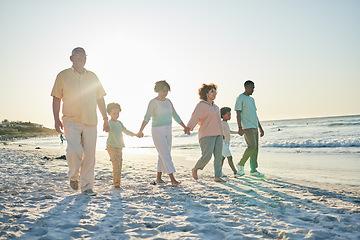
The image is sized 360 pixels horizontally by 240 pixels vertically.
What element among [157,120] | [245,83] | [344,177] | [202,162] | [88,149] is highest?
[245,83]

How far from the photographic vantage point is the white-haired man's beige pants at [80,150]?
4.18 m

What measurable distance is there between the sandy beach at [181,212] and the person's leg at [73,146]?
457 millimetres

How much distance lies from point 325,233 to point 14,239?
273 centimetres

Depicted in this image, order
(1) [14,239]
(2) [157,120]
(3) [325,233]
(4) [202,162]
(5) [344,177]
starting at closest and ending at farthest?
(1) [14,239], (3) [325,233], (2) [157,120], (4) [202,162], (5) [344,177]

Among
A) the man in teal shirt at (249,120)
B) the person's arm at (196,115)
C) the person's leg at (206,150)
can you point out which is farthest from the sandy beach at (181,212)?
the man in teal shirt at (249,120)

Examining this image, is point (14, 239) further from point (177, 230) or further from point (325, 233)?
point (325, 233)

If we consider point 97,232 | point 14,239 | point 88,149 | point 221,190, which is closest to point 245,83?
point 221,190

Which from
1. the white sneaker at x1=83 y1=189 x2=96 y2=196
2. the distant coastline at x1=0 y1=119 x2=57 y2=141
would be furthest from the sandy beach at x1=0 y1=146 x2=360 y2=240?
the distant coastline at x1=0 y1=119 x2=57 y2=141

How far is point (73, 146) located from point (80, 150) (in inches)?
4.7

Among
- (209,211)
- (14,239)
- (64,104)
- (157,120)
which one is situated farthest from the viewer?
(157,120)

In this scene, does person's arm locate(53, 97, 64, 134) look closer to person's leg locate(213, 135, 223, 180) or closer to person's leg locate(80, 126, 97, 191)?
person's leg locate(80, 126, 97, 191)

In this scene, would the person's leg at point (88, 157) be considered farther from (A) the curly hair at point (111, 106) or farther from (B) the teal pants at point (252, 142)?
(B) the teal pants at point (252, 142)

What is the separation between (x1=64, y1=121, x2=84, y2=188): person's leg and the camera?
4168 millimetres

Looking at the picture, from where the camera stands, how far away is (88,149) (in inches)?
173
